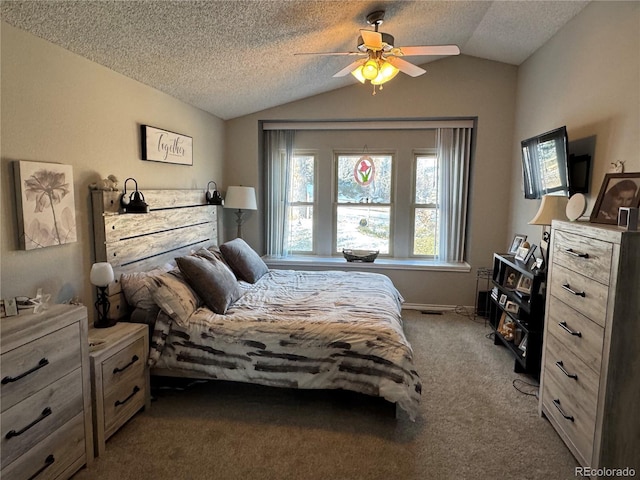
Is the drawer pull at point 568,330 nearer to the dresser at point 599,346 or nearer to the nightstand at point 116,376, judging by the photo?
the dresser at point 599,346

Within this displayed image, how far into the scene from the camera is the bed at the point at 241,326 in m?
2.49

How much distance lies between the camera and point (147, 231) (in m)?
3.16

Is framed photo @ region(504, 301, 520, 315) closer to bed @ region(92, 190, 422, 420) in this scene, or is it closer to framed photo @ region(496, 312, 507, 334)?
framed photo @ region(496, 312, 507, 334)

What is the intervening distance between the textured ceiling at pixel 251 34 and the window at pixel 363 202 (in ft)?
3.59

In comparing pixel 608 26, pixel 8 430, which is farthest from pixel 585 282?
pixel 8 430

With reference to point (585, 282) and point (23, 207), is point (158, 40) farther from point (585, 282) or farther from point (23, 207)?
point (585, 282)

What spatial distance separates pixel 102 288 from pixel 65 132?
3.26 ft

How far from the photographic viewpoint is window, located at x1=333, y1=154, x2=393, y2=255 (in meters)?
5.12

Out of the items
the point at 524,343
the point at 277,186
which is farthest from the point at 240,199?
the point at 524,343

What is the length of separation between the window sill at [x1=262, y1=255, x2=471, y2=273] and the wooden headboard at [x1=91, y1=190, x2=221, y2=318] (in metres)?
1.06

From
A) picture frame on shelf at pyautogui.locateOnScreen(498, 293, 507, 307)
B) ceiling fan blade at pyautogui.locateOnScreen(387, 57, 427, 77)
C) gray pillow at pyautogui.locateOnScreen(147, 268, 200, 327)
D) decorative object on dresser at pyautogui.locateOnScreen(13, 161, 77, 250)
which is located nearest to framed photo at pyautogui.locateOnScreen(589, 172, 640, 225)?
Result: picture frame on shelf at pyautogui.locateOnScreen(498, 293, 507, 307)

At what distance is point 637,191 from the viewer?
85.8 inches

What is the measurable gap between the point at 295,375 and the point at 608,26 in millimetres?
3266

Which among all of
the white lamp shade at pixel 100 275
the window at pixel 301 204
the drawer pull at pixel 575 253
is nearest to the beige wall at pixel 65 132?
the white lamp shade at pixel 100 275
